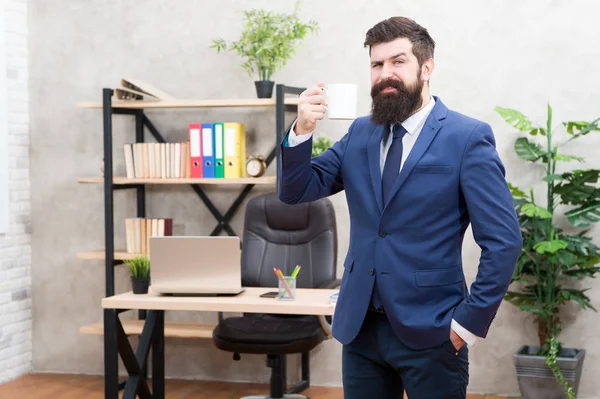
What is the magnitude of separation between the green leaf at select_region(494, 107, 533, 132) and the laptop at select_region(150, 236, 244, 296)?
1535 millimetres

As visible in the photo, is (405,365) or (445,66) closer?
(405,365)

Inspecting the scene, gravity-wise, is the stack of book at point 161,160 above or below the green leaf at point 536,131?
below

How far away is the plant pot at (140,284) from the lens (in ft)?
11.5

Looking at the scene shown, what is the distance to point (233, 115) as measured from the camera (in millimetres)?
4758

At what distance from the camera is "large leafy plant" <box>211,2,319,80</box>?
4332mm

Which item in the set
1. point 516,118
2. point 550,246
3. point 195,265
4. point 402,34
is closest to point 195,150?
point 195,265

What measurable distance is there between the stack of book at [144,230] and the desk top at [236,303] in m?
1.05

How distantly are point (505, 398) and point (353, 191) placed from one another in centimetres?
277

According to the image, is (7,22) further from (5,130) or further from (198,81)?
(198,81)

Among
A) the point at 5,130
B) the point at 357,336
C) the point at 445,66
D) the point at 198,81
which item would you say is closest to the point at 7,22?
the point at 5,130

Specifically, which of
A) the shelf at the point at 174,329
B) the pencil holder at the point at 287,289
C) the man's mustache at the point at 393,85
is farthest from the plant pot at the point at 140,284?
the man's mustache at the point at 393,85

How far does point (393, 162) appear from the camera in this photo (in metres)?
1.99

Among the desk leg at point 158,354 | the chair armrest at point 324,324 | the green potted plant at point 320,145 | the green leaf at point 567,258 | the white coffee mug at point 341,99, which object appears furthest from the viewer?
the green potted plant at point 320,145

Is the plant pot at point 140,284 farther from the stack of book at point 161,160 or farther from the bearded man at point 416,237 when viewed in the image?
the bearded man at point 416,237
